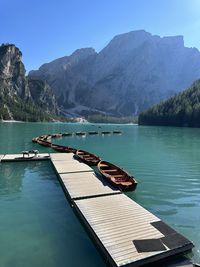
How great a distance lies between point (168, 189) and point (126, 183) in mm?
5728

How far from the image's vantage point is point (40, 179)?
1398 inches

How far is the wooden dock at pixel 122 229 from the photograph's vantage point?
1472 centimetres

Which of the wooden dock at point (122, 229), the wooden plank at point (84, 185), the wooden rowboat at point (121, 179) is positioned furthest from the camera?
the wooden rowboat at point (121, 179)

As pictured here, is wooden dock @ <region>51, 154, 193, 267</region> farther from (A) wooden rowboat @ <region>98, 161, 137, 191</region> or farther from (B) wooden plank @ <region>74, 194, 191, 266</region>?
(A) wooden rowboat @ <region>98, 161, 137, 191</region>

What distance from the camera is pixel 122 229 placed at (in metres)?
17.4

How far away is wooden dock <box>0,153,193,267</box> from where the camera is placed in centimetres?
1472

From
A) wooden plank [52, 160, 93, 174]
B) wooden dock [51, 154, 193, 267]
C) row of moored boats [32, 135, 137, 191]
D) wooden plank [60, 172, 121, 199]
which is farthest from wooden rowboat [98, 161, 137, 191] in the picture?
wooden plank [52, 160, 93, 174]

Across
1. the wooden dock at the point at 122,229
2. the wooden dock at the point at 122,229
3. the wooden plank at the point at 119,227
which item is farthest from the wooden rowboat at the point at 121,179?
the wooden plank at the point at 119,227

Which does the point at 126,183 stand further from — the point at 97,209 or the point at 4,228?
the point at 4,228

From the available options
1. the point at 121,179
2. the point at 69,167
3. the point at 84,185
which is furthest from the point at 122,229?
the point at 69,167

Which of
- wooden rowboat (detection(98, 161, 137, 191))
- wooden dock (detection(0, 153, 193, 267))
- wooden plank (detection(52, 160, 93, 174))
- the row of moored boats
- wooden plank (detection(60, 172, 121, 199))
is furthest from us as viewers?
wooden plank (detection(52, 160, 93, 174))

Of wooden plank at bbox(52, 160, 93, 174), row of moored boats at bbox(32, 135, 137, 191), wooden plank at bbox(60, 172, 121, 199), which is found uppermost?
row of moored boats at bbox(32, 135, 137, 191)

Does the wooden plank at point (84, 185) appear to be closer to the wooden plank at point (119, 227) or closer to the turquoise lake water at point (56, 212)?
the turquoise lake water at point (56, 212)

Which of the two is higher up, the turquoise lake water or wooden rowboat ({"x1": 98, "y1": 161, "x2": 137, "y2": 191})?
wooden rowboat ({"x1": 98, "y1": 161, "x2": 137, "y2": 191})
